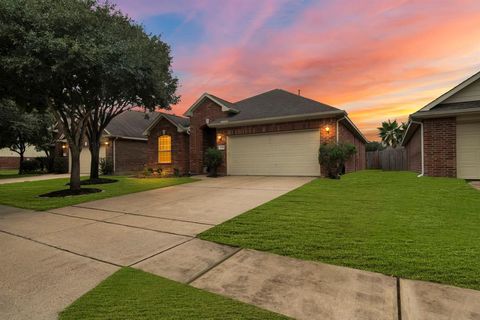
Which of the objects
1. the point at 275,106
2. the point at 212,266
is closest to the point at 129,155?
the point at 275,106

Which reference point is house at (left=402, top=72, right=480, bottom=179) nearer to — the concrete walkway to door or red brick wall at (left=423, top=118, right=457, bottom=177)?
red brick wall at (left=423, top=118, right=457, bottom=177)

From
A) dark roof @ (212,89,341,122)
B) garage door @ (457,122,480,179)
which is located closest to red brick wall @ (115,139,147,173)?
dark roof @ (212,89,341,122)

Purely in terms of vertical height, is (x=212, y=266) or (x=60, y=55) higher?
(x=60, y=55)

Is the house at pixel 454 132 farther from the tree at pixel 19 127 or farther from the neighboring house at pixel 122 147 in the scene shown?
the tree at pixel 19 127

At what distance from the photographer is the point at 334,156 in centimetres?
1202

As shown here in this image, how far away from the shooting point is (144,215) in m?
6.31

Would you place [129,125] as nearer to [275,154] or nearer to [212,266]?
[275,154]

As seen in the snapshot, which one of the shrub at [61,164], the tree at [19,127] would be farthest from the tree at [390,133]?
the tree at [19,127]

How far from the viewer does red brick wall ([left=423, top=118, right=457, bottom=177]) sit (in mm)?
10562

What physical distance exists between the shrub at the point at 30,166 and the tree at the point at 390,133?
49179mm

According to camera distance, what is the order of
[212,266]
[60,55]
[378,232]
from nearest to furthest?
1. [212,266]
2. [378,232]
3. [60,55]

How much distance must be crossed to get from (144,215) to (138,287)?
364 cm

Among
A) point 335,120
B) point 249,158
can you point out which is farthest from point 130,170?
point 335,120

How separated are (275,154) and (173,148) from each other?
749 cm
